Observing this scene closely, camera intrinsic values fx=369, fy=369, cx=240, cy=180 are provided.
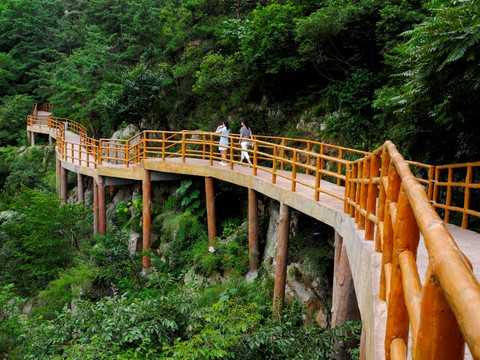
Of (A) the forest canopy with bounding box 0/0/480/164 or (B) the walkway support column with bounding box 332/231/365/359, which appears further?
(B) the walkway support column with bounding box 332/231/365/359

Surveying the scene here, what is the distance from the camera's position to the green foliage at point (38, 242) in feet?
46.8

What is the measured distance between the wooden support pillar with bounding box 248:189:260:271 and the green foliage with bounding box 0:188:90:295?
8161 millimetres

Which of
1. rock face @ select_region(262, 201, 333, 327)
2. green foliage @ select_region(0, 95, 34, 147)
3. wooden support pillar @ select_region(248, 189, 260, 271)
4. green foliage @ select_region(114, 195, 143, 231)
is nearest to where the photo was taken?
rock face @ select_region(262, 201, 333, 327)

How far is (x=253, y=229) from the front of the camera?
10.1m

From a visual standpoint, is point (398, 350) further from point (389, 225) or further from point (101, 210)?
point (101, 210)

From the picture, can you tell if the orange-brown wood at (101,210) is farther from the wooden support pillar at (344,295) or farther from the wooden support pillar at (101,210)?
the wooden support pillar at (344,295)

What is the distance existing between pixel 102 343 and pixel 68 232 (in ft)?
36.7

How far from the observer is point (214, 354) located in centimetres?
517

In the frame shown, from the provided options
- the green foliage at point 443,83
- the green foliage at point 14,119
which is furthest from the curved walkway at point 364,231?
the green foliage at point 14,119

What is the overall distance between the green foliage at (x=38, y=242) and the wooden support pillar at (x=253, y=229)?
8.16 m

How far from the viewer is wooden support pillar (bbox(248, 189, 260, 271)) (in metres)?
9.98

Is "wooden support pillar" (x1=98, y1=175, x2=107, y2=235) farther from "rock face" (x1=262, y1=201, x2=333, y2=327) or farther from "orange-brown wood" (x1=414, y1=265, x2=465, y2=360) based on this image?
"orange-brown wood" (x1=414, y1=265, x2=465, y2=360)

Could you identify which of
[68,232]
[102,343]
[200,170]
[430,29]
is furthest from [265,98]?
[102,343]

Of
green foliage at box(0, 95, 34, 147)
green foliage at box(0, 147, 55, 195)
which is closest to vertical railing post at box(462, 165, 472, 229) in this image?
green foliage at box(0, 147, 55, 195)
